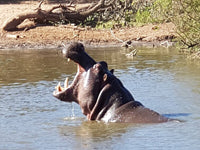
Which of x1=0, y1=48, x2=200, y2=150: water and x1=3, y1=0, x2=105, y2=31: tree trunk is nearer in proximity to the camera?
x1=0, y1=48, x2=200, y2=150: water

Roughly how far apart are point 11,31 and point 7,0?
17.1 feet

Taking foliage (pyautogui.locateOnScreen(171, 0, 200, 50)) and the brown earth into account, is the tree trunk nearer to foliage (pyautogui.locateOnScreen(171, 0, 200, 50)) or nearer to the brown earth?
the brown earth

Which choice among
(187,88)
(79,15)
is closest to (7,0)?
(79,15)

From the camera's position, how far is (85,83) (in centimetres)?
705

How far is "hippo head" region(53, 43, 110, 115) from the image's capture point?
702 cm

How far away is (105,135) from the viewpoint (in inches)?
273

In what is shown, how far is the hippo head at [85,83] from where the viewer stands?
23.0 feet

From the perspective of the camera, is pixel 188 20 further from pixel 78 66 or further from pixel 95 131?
pixel 95 131

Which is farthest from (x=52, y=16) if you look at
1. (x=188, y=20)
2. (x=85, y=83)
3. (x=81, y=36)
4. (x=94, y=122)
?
(x=85, y=83)

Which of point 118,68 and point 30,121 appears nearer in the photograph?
point 30,121

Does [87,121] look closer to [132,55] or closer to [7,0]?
[132,55]

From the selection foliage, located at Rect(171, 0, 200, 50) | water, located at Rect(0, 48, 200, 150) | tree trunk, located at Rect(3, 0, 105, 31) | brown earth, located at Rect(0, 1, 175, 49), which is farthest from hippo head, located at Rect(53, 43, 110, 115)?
tree trunk, located at Rect(3, 0, 105, 31)

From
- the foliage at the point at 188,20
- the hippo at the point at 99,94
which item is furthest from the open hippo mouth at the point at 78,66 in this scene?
the foliage at the point at 188,20

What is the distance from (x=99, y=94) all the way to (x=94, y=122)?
18.4 inches
